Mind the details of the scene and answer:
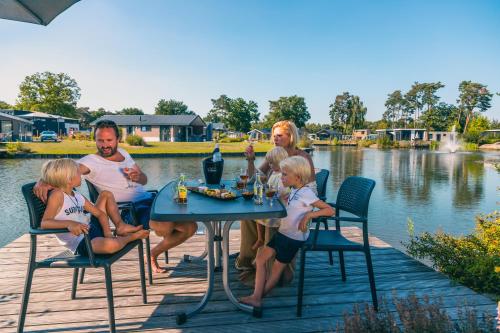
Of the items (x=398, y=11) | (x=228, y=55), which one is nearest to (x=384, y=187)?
(x=398, y=11)

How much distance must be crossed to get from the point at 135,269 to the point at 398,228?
6.41 metres

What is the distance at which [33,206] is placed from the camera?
2.05m

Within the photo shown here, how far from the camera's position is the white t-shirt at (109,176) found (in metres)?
2.92

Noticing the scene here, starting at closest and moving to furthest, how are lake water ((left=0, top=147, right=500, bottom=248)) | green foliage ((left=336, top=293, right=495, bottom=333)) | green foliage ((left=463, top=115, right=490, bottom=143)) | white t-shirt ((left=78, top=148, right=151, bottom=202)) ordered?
green foliage ((left=336, top=293, right=495, bottom=333)), white t-shirt ((left=78, top=148, right=151, bottom=202)), lake water ((left=0, top=147, right=500, bottom=248)), green foliage ((left=463, top=115, right=490, bottom=143))

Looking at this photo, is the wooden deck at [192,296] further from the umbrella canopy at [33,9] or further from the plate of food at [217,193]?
the umbrella canopy at [33,9]

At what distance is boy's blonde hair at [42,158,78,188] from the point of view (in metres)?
2.16

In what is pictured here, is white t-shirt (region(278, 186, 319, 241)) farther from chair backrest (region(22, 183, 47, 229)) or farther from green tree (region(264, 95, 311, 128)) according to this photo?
green tree (region(264, 95, 311, 128))

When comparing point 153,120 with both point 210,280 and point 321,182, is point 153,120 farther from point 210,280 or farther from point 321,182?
point 210,280

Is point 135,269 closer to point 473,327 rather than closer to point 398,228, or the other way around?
point 473,327

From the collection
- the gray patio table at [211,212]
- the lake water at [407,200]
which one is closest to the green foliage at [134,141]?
the lake water at [407,200]

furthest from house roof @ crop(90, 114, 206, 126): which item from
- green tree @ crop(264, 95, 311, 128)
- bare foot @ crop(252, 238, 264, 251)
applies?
bare foot @ crop(252, 238, 264, 251)

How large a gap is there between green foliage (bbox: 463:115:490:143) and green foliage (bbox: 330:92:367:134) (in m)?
27.3

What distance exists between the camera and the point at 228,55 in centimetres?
3036

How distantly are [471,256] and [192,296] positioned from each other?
2822 mm
